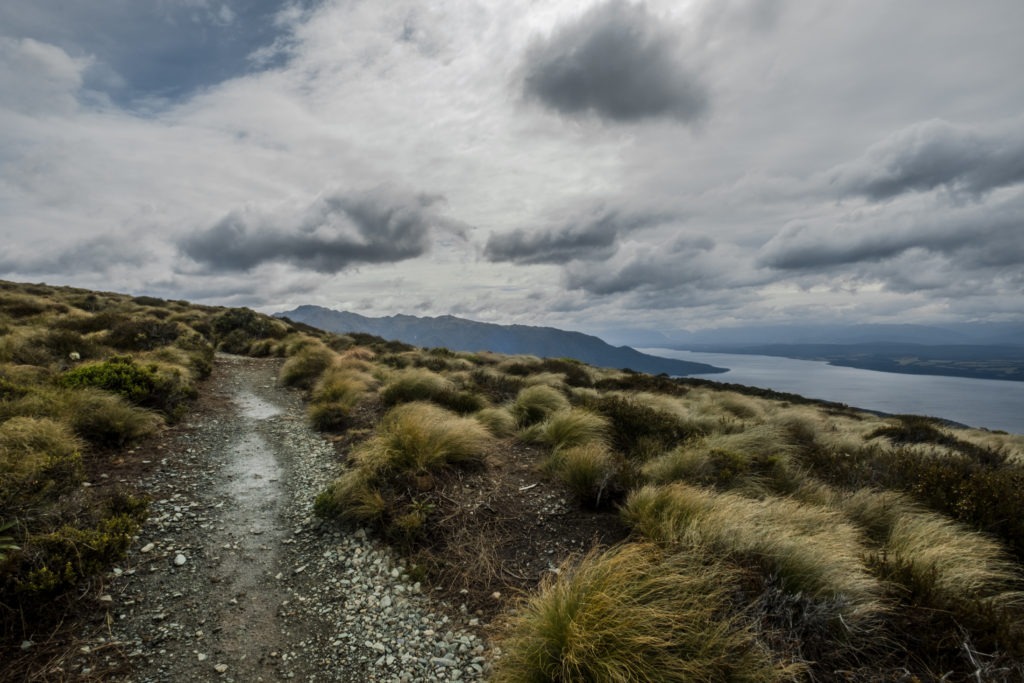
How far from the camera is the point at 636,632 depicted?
329cm

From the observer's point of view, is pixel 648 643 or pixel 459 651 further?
pixel 459 651

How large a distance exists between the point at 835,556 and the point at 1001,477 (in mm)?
4850

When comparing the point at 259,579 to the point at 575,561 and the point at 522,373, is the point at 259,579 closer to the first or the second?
the point at 575,561

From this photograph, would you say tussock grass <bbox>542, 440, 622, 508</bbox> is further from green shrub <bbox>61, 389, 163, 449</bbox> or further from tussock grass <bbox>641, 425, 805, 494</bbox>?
green shrub <bbox>61, 389, 163, 449</bbox>

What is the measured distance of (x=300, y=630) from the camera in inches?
176

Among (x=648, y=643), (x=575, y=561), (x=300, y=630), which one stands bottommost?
(x=300, y=630)

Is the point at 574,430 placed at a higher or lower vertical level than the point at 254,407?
higher

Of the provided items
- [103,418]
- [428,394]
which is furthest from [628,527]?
[103,418]

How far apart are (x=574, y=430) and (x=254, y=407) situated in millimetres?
9918

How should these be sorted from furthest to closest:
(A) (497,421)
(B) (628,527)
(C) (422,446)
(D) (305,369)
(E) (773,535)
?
(D) (305,369), (A) (497,421), (C) (422,446), (B) (628,527), (E) (773,535)

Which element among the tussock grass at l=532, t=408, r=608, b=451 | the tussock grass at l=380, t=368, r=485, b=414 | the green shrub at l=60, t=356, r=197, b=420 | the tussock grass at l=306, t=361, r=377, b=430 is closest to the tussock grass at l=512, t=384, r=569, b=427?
the tussock grass at l=380, t=368, r=485, b=414

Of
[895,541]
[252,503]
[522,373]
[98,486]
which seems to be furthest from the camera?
[522,373]

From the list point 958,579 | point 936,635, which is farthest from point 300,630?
point 958,579

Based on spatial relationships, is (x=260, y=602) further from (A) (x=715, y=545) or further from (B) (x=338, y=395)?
(B) (x=338, y=395)
